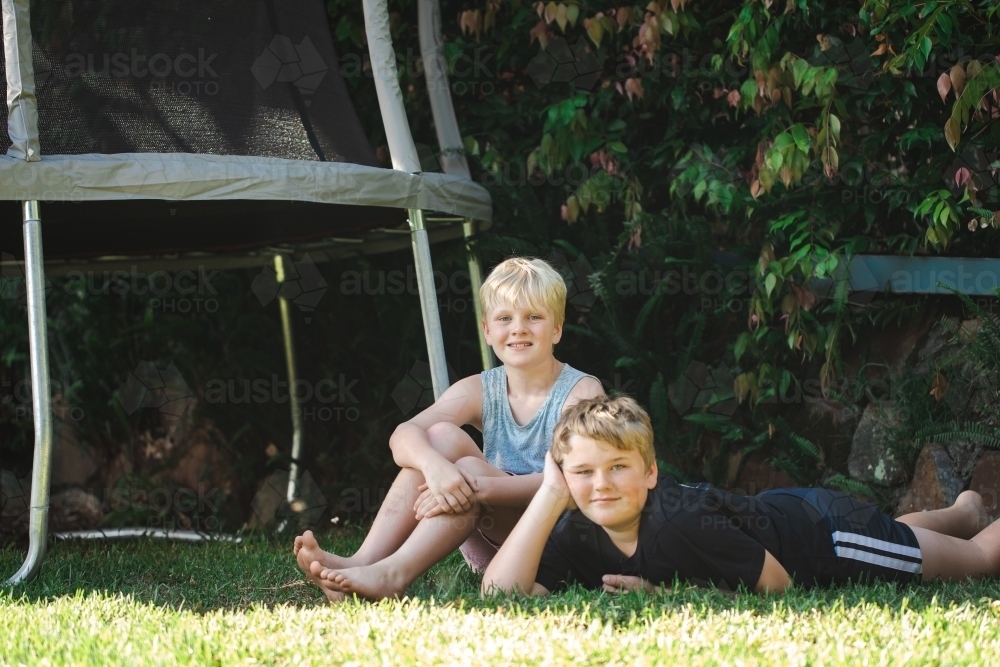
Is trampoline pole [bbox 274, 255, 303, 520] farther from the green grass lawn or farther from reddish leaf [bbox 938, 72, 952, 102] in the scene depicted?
reddish leaf [bbox 938, 72, 952, 102]

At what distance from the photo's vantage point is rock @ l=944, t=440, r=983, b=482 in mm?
3781

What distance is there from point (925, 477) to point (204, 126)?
2.87 m

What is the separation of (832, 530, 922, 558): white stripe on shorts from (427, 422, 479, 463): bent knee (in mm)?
992

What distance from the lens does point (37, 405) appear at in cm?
306

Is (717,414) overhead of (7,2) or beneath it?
beneath

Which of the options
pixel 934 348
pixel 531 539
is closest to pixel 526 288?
pixel 531 539

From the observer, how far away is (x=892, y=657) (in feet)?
6.42

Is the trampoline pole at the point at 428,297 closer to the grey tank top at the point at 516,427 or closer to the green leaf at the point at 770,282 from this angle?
the grey tank top at the point at 516,427

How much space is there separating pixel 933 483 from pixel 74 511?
4586 millimetres

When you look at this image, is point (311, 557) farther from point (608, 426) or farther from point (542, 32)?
point (542, 32)

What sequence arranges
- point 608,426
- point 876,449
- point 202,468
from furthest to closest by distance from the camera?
point 202,468 → point 876,449 → point 608,426

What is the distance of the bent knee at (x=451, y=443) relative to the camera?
2895 millimetres

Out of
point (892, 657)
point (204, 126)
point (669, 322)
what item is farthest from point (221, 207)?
point (892, 657)

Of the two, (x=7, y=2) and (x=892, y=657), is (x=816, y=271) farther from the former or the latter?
(x=7, y=2)
